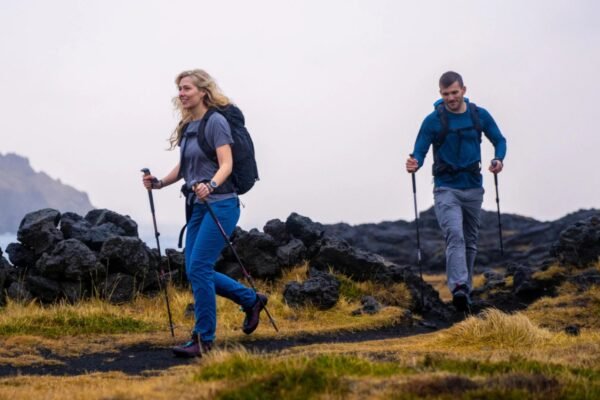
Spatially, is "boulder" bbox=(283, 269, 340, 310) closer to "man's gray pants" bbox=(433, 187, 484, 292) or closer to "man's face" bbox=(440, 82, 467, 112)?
"man's gray pants" bbox=(433, 187, 484, 292)

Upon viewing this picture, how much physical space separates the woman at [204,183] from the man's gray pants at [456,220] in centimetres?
447

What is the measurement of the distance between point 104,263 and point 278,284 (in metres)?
3.74

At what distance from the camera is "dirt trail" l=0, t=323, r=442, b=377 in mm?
10203

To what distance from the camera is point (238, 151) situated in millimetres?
10375

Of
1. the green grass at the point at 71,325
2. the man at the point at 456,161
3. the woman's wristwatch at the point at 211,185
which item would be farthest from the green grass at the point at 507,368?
the green grass at the point at 71,325

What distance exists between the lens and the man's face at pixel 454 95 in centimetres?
1315

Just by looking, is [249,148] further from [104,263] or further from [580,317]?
[580,317]

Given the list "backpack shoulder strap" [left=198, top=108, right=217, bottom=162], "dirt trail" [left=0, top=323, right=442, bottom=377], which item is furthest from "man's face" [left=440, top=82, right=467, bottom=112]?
"backpack shoulder strap" [left=198, top=108, right=217, bottom=162]

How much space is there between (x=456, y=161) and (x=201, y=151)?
194 inches

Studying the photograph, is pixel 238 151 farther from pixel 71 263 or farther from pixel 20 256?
pixel 20 256

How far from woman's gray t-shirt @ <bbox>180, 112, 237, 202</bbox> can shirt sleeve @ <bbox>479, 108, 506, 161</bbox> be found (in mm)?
5196

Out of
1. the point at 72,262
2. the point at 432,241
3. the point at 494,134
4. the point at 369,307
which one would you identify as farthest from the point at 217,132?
the point at 432,241

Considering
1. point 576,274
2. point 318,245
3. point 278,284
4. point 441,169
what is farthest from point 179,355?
point 576,274

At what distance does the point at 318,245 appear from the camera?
19.5m
